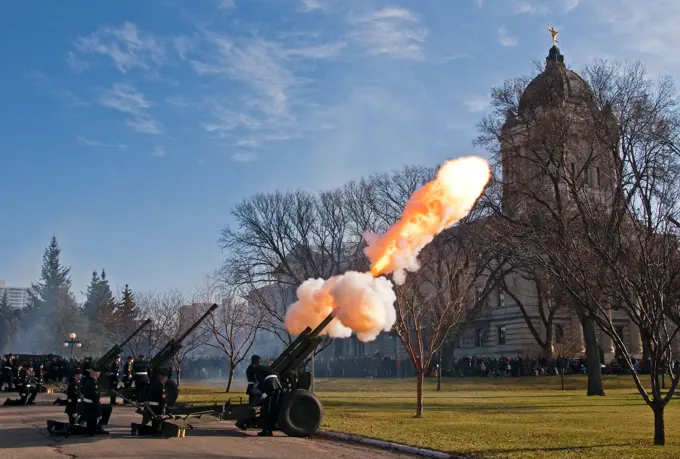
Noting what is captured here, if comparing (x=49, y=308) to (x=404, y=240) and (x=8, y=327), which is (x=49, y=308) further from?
(x=404, y=240)

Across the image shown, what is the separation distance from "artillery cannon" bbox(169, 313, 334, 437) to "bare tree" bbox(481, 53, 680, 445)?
Answer: 6712 mm

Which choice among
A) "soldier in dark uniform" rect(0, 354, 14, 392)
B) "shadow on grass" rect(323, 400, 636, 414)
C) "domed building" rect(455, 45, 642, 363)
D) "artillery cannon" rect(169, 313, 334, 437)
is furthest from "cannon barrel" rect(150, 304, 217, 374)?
"domed building" rect(455, 45, 642, 363)

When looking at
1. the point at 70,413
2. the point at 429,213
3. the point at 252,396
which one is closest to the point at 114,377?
the point at 70,413

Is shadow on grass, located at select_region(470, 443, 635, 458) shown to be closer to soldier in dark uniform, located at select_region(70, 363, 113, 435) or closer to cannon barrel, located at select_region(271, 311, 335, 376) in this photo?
cannon barrel, located at select_region(271, 311, 335, 376)

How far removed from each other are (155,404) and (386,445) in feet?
19.8

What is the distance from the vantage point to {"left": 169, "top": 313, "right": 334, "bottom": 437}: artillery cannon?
17828 mm

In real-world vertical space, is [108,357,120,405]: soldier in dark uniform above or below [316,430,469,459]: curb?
above

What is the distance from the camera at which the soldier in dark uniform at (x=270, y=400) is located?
1798 cm

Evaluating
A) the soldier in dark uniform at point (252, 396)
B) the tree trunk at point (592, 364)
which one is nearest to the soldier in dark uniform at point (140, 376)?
the soldier in dark uniform at point (252, 396)

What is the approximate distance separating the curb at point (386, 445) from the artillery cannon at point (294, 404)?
548mm

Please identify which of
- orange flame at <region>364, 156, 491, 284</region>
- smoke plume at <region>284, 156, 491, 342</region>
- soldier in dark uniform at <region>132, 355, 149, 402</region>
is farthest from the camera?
soldier in dark uniform at <region>132, 355, 149, 402</region>

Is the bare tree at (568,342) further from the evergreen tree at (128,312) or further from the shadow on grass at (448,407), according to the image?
the evergreen tree at (128,312)

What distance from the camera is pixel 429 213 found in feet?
71.4

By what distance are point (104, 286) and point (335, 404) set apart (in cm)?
8787
